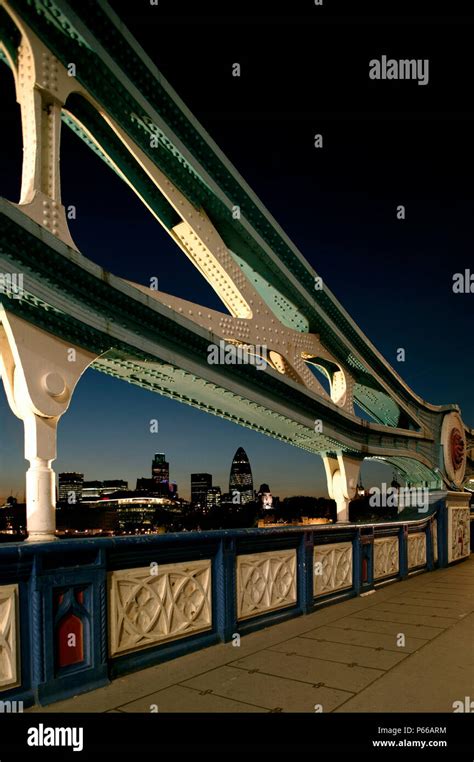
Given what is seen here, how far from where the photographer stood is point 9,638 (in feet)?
11.5

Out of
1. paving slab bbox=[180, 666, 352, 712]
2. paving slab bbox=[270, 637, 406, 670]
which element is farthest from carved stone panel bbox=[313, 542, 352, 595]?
paving slab bbox=[180, 666, 352, 712]

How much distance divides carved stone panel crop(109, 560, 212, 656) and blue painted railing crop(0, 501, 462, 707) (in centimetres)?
6

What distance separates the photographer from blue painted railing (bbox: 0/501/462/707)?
363 centimetres

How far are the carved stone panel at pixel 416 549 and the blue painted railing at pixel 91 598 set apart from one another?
4994 mm

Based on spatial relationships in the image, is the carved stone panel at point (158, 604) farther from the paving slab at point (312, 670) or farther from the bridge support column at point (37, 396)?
the bridge support column at point (37, 396)

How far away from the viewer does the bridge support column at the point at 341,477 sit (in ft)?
36.9

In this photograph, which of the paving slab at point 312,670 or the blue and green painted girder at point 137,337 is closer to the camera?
the paving slab at point 312,670

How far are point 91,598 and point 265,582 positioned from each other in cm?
254

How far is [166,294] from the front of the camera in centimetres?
637

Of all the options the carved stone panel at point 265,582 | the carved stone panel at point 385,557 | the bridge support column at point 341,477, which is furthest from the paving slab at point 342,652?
the bridge support column at point 341,477

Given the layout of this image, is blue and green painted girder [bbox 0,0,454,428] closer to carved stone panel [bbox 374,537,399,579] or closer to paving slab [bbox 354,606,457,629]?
carved stone panel [bbox 374,537,399,579]

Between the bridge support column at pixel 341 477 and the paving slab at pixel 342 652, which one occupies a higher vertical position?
the bridge support column at pixel 341 477

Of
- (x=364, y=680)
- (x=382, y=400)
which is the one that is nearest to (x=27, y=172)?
(x=364, y=680)

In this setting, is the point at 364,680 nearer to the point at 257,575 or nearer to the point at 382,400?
the point at 257,575
